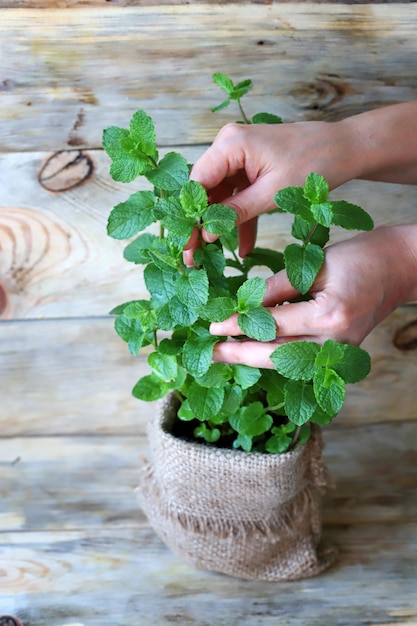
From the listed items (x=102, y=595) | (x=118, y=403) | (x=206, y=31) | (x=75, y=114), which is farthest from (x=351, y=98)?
(x=102, y=595)

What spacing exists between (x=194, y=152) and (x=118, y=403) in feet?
1.27

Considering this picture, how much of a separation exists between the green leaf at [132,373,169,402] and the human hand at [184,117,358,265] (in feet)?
0.47

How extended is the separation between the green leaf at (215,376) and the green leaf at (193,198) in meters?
0.17

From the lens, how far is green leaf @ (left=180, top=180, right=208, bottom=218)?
0.56 meters

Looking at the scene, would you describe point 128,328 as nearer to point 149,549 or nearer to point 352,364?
point 352,364

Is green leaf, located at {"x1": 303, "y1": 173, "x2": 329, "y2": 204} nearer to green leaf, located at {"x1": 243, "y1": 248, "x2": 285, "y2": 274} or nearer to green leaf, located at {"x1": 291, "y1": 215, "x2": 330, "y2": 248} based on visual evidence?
green leaf, located at {"x1": 291, "y1": 215, "x2": 330, "y2": 248}

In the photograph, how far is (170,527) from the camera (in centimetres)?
81

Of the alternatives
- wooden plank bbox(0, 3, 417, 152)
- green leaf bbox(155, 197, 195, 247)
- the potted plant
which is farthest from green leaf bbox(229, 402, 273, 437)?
wooden plank bbox(0, 3, 417, 152)

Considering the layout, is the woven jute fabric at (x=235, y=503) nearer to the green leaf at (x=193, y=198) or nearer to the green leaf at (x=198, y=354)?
the green leaf at (x=198, y=354)

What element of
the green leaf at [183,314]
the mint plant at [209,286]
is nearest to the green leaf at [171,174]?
the mint plant at [209,286]

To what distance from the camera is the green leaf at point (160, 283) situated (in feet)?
2.00

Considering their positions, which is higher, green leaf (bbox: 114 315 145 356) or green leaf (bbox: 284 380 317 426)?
green leaf (bbox: 114 315 145 356)

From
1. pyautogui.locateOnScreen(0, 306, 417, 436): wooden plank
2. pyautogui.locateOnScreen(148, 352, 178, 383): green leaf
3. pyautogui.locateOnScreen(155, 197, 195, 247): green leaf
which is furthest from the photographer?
pyautogui.locateOnScreen(0, 306, 417, 436): wooden plank

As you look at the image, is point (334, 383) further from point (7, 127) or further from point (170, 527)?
point (7, 127)
